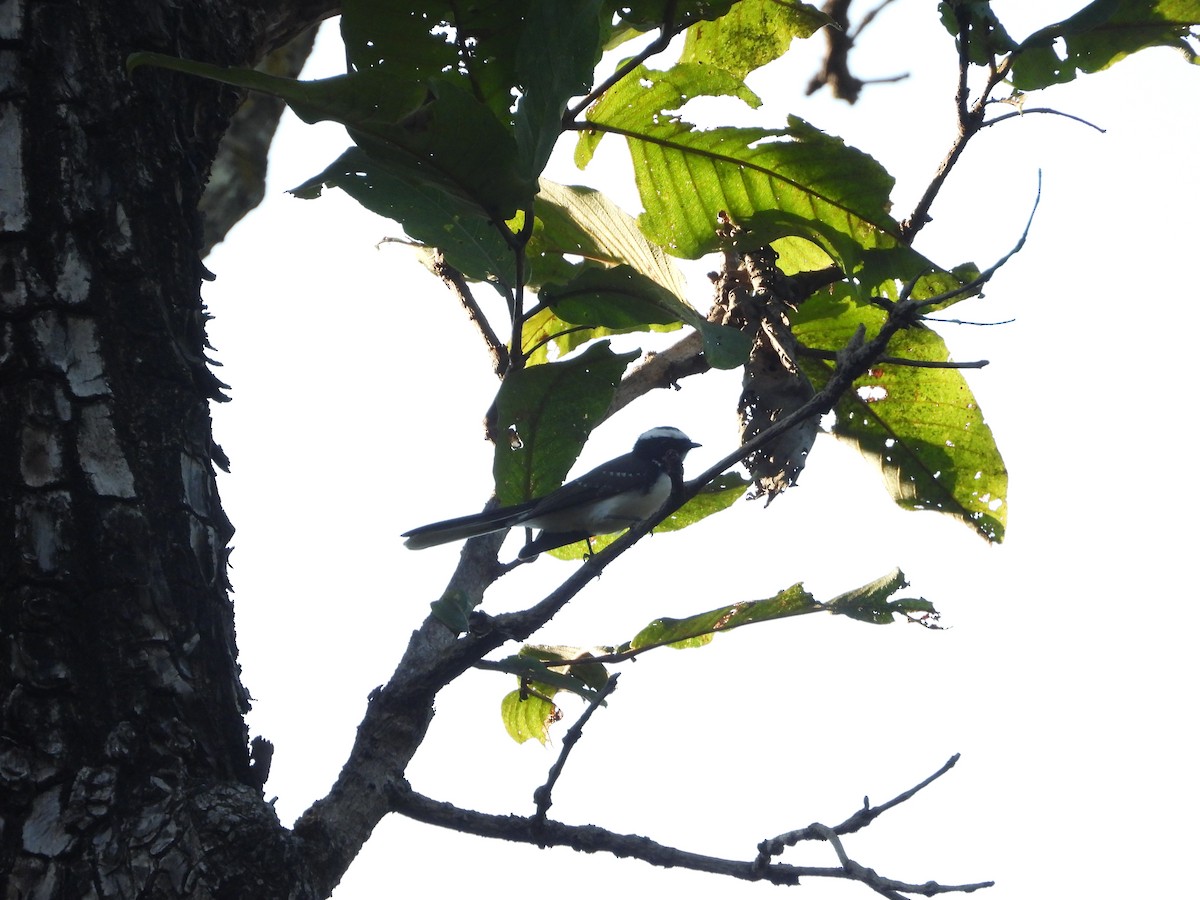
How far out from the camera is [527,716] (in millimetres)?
3312

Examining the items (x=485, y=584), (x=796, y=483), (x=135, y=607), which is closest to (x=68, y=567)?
(x=135, y=607)

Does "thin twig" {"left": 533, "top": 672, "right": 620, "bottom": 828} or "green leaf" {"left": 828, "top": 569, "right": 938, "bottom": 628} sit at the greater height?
"green leaf" {"left": 828, "top": 569, "right": 938, "bottom": 628}

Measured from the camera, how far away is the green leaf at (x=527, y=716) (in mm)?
3293

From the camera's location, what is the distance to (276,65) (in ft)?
18.6

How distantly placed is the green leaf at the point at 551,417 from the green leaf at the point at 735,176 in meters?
0.90

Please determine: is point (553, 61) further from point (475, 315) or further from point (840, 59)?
point (840, 59)

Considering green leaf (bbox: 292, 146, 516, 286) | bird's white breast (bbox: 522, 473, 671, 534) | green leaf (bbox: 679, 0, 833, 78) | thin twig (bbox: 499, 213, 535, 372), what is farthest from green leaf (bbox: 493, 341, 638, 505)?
bird's white breast (bbox: 522, 473, 671, 534)

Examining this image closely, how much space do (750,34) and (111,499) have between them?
8.61 feet

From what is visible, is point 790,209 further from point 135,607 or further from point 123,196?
point 135,607

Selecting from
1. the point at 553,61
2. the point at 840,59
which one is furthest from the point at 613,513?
the point at 553,61

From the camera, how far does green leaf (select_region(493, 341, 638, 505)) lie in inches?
102

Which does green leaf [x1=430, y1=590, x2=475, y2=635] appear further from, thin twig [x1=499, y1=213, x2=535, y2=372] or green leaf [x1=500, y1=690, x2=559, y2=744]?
green leaf [x1=500, y1=690, x2=559, y2=744]

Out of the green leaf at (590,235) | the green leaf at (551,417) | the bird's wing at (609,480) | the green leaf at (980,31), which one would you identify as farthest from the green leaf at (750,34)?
the bird's wing at (609,480)

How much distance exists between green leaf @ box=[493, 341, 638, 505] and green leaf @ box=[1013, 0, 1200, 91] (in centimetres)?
131
